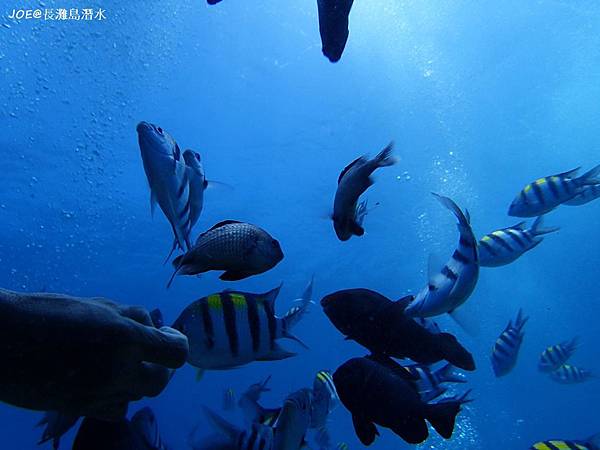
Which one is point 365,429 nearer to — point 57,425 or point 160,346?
point 160,346

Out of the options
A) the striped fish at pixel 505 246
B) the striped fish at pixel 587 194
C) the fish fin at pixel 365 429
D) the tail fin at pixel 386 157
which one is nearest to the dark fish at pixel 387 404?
the fish fin at pixel 365 429

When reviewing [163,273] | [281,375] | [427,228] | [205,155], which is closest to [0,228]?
[163,273]

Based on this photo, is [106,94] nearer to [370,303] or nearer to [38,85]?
[38,85]

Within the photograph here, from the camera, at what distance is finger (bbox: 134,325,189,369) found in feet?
7.74

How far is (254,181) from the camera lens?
77.5 ft

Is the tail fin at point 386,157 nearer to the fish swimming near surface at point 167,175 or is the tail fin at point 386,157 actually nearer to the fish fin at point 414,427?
the fish swimming near surface at point 167,175

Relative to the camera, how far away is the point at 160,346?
236 centimetres

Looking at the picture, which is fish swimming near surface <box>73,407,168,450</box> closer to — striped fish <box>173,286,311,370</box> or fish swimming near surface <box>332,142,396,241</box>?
striped fish <box>173,286,311,370</box>

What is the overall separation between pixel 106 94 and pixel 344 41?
18.9 meters

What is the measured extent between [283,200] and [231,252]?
22588 mm

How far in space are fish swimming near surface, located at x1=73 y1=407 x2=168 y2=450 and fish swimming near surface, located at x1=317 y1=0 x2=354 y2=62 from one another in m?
2.29

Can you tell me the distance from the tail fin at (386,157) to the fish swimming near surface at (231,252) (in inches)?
28.3

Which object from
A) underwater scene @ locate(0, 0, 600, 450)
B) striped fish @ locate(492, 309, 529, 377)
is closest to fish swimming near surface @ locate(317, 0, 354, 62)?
underwater scene @ locate(0, 0, 600, 450)

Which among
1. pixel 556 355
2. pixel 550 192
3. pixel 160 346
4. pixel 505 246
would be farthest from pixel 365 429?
pixel 556 355
